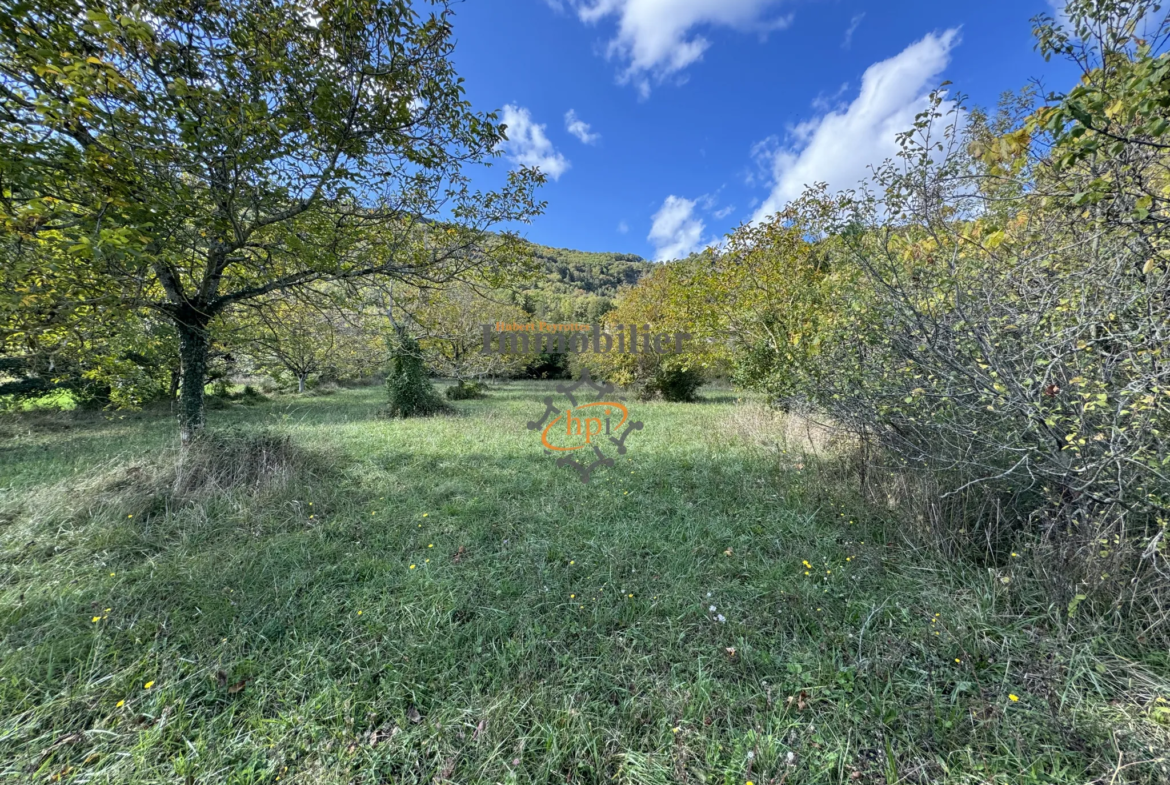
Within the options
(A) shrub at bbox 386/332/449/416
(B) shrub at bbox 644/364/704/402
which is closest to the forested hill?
(B) shrub at bbox 644/364/704/402

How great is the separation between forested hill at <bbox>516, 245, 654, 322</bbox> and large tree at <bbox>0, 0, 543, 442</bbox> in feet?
56.8

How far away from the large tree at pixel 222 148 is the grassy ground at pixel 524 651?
2182 mm

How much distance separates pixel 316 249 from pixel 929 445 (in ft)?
18.5

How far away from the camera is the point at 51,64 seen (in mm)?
2094

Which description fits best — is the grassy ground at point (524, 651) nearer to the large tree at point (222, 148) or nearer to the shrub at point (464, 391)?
the large tree at point (222, 148)

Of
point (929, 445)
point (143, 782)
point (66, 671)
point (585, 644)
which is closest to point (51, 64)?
point (66, 671)

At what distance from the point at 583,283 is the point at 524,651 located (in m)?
42.4

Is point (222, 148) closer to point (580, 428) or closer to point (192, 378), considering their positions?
point (192, 378)

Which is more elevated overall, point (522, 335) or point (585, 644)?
point (522, 335)

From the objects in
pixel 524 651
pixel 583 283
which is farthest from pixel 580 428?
pixel 583 283

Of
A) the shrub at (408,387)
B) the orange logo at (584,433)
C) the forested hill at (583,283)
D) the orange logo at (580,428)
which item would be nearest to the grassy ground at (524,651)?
the orange logo at (584,433)

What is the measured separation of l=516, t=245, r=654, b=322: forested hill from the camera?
2875 centimetres

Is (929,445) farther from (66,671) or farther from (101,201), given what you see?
(101,201)

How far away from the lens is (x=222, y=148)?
9.16ft
